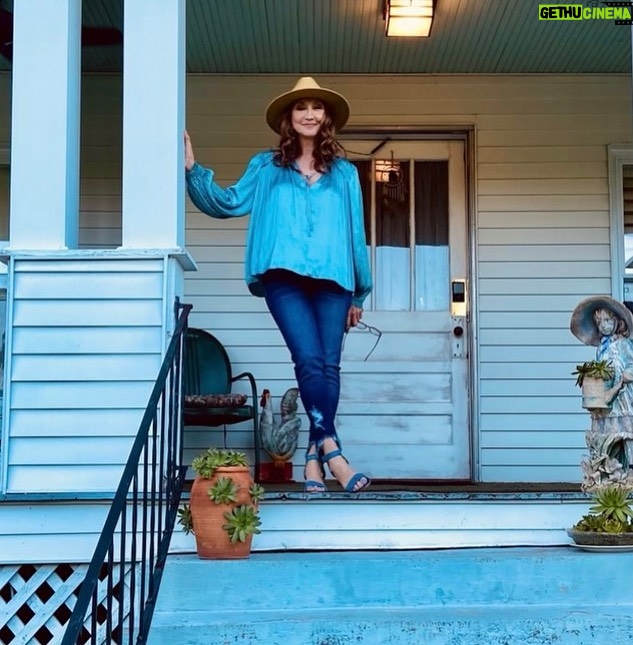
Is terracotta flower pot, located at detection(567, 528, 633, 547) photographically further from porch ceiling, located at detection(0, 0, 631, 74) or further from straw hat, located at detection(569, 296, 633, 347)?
porch ceiling, located at detection(0, 0, 631, 74)

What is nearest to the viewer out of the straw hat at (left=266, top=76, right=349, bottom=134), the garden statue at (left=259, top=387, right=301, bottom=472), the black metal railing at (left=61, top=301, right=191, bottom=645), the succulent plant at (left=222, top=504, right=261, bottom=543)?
the black metal railing at (left=61, top=301, right=191, bottom=645)

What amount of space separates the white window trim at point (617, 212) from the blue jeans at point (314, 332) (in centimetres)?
256

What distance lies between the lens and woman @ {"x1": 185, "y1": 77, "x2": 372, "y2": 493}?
3.81 metres

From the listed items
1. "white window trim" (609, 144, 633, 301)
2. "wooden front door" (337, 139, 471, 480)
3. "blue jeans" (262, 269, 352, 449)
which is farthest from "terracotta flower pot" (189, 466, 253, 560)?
"white window trim" (609, 144, 633, 301)

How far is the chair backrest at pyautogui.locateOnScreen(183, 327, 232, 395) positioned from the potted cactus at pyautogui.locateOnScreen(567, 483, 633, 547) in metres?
2.71

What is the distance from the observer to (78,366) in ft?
12.7

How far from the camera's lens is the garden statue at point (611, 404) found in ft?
12.1

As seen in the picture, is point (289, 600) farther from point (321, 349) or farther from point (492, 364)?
point (492, 364)

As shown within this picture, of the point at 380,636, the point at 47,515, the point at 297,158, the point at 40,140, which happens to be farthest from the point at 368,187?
the point at 380,636

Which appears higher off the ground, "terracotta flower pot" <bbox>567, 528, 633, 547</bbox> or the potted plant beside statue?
the potted plant beside statue

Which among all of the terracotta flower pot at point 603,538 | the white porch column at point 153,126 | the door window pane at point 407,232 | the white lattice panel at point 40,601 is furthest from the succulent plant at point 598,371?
the door window pane at point 407,232

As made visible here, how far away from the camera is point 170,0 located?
3990 millimetres

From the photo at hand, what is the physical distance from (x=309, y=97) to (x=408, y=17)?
4.99ft

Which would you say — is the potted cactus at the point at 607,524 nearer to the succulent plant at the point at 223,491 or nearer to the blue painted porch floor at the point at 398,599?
the blue painted porch floor at the point at 398,599
